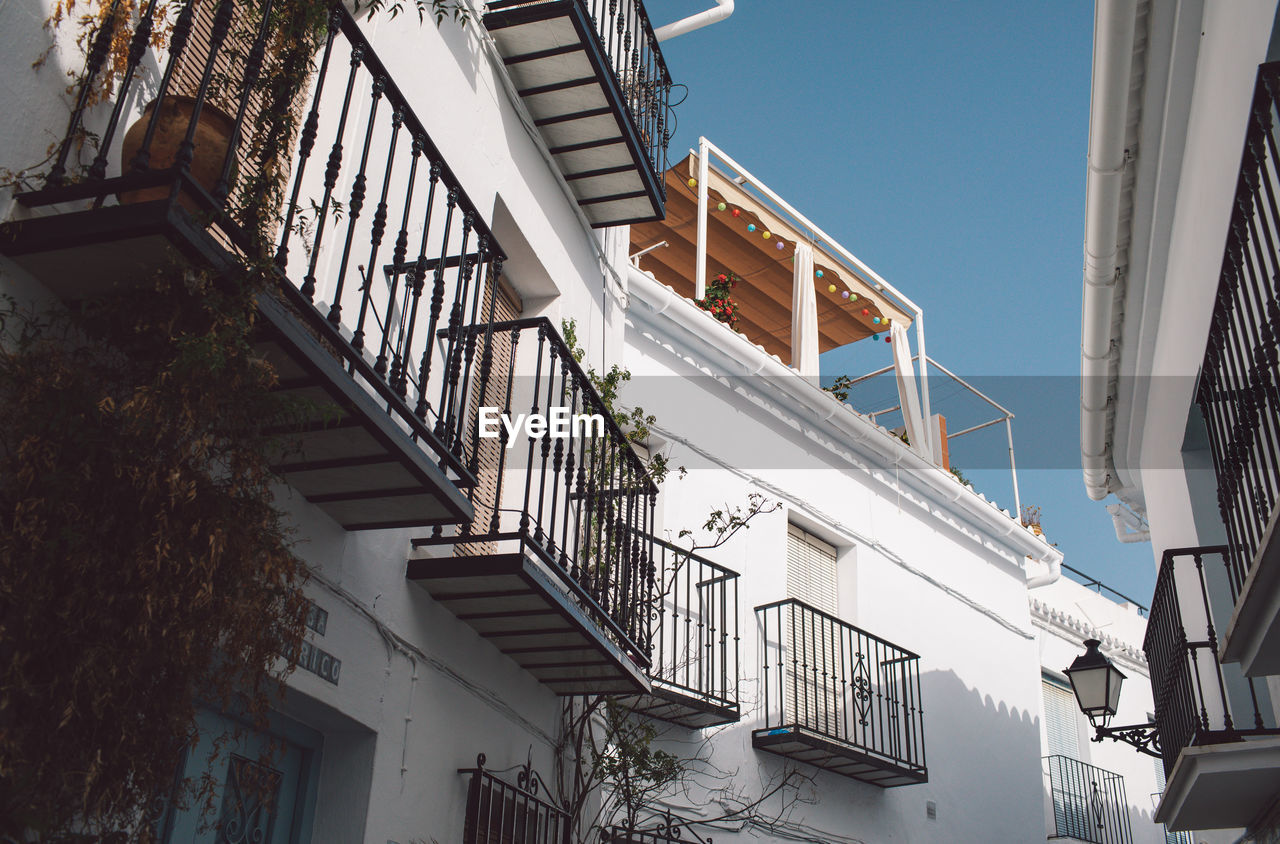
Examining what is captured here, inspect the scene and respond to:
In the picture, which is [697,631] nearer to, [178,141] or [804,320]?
[804,320]

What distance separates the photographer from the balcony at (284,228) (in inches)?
121

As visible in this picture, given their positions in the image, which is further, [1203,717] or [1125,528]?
[1125,528]

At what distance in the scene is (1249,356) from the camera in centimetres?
479

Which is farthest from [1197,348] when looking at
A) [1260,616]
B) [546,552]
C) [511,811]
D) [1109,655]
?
[1109,655]

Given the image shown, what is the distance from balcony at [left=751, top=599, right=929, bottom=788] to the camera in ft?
29.7

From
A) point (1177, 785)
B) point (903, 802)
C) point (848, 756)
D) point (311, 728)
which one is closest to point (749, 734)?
point (848, 756)

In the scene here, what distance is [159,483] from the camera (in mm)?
2881

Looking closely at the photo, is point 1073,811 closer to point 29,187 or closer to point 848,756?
point 848,756

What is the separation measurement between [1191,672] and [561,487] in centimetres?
433

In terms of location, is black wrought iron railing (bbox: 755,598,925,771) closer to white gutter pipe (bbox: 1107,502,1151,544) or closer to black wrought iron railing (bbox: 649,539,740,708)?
black wrought iron railing (bbox: 649,539,740,708)

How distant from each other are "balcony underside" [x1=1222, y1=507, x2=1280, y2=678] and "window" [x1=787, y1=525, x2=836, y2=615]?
5.61 m

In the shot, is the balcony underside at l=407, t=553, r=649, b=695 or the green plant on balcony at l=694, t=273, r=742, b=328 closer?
the balcony underside at l=407, t=553, r=649, b=695

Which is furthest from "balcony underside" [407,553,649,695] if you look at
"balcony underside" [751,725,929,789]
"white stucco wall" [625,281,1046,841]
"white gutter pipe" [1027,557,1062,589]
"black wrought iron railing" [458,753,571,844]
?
"white gutter pipe" [1027,557,1062,589]

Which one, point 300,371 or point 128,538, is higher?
point 300,371
